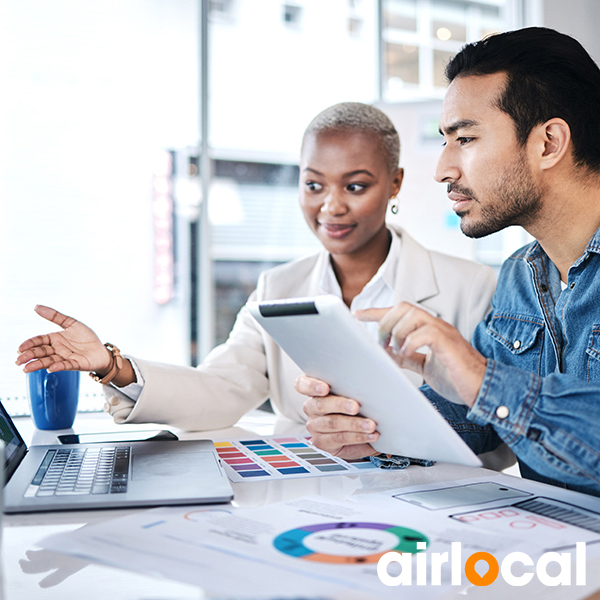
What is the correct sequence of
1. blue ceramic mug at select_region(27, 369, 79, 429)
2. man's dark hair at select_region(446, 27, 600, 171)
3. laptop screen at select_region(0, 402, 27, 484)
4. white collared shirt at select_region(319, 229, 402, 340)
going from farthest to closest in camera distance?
white collared shirt at select_region(319, 229, 402, 340), blue ceramic mug at select_region(27, 369, 79, 429), man's dark hair at select_region(446, 27, 600, 171), laptop screen at select_region(0, 402, 27, 484)

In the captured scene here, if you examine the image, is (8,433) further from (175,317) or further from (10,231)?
(175,317)

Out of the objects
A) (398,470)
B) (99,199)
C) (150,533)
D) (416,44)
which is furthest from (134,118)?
(150,533)

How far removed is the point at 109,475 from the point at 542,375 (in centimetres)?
78

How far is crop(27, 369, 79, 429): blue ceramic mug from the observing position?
132cm

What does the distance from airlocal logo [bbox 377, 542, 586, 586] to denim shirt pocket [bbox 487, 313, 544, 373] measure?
1.97ft

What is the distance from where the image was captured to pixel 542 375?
117cm

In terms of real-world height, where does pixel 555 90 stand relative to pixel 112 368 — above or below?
above

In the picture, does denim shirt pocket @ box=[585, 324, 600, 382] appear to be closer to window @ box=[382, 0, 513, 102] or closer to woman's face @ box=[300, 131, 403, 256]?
woman's face @ box=[300, 131, 403, 256]

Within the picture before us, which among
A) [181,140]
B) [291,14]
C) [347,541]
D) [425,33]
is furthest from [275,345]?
[425,33]

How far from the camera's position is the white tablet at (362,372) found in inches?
29.0

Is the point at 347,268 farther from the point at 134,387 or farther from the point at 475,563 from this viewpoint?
the point at 475,563

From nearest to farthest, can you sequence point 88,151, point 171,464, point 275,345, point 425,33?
1. point 171,464
2. point 275,345
3. point 88,151
4. point 425,33

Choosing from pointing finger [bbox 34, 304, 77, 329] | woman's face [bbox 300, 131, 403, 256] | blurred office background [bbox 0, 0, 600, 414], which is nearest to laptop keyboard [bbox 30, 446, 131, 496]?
pointing finger [bbox 34, 304, 77, 329]

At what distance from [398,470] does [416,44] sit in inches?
123
